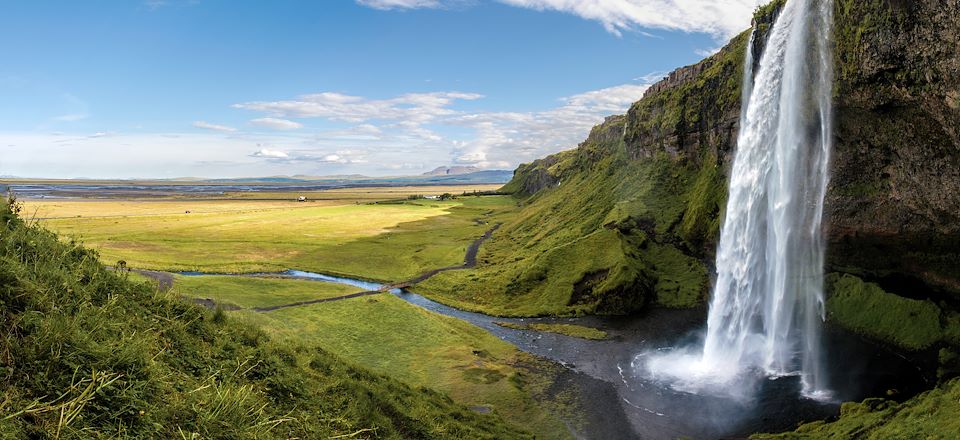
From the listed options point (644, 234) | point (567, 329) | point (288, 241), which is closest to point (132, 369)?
Answer: point (567, 329)

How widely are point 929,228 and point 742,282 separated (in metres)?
14.6

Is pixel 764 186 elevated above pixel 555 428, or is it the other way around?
pixel 764 186

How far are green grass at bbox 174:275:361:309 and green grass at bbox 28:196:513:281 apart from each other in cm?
1151

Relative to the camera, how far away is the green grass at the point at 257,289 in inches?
2186

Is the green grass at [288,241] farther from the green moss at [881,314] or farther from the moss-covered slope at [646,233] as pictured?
the green moss at [881,314]

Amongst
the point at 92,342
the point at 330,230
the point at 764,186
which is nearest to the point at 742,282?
the point at 764,186

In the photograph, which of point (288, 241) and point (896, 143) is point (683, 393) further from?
point (288, 241)

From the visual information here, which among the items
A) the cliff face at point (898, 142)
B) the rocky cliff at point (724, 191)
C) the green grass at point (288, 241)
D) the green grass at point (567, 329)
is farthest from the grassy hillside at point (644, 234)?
the cliff face at point (898, 142)

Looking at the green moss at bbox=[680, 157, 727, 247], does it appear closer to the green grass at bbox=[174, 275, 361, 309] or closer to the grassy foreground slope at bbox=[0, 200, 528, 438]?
the green grass at bbox=[174, 275, 361, 309]

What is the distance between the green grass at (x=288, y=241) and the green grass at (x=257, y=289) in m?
11.5

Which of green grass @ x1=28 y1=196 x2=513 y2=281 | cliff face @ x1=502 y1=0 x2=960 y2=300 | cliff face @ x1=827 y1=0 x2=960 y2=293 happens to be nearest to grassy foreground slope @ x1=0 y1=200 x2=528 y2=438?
cliff face @ x1=827 y1=0 x2=960 y2=293

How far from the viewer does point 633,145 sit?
96.4 metres

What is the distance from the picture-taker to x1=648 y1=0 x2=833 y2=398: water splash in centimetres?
4059

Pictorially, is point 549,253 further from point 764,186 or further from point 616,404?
point 616,404
